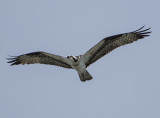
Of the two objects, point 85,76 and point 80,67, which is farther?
point 85,76

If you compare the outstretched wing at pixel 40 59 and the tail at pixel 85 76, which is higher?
the outstretched wing at pixel 40 59

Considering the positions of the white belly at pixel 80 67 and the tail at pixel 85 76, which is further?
the tail at pixel 85 76

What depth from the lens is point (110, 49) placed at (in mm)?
16734

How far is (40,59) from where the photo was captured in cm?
1731

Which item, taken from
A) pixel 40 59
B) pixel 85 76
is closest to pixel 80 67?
pixel 85 76

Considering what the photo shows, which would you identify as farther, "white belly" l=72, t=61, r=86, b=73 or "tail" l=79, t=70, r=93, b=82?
"tail" l=79, t=70, r=93, b=82

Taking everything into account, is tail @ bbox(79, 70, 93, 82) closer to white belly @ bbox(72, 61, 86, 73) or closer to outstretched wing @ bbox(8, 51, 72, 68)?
white belly @ bbox(72, 61, 86, 73)

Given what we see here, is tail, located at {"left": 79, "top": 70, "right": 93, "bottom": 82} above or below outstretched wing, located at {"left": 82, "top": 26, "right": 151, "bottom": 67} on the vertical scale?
below

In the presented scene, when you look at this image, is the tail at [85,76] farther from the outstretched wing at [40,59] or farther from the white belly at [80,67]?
the outstretched wing at [40,59]

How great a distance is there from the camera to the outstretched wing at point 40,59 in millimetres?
17062

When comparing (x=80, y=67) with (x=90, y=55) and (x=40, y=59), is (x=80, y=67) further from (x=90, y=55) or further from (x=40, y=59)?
(x=40, y=59)

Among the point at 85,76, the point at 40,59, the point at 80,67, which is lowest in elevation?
the point at 85,76

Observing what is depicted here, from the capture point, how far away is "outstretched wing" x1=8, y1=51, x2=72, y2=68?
17.1m

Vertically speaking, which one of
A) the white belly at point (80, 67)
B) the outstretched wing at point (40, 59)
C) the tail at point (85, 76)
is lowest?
the tail at point (85, 76)
